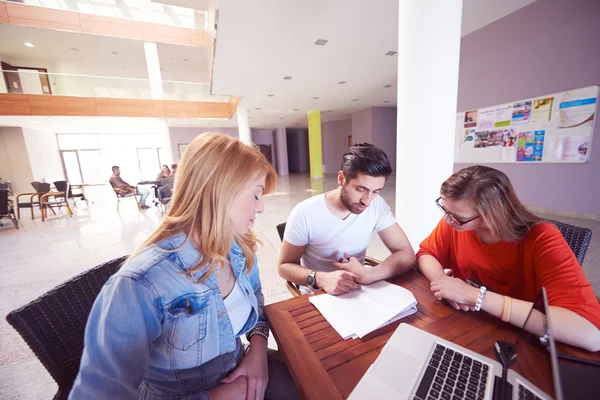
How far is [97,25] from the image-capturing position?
303 inches

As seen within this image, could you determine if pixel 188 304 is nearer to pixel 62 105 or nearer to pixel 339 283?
pixel 339 283

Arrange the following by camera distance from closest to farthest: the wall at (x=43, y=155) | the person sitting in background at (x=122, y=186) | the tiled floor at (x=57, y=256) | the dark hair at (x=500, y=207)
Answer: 1. the dark hair at (x=500, y=207)
2. the tiled floor at (x=57, y=256)
3. the person sitting in background at (x=122, y=186)
4. the wall at (x=43, y=155)

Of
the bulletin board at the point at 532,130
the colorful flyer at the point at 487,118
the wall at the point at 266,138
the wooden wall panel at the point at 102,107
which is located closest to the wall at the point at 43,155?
the wooden wall panel at the point at 102,107

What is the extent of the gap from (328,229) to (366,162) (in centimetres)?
41

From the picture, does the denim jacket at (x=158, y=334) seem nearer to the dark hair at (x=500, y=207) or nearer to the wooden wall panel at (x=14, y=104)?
the dark hair at (x=500, y=207)

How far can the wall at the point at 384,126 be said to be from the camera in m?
11.4

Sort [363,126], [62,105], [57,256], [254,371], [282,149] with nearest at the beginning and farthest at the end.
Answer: [254,371] → [57,256] → [62,105] → [363,126] → [282,149]

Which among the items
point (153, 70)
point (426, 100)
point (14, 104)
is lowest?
point (426, 100)

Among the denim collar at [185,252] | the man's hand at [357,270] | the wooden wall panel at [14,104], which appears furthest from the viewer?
the wooden wall panel at [14,104]

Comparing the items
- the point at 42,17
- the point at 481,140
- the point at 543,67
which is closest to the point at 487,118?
the point at 481,140

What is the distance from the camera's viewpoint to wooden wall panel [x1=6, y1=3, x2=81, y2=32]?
7.08 meters

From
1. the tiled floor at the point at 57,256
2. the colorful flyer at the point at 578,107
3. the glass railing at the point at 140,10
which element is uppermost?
the glass railing at the point at 140,10

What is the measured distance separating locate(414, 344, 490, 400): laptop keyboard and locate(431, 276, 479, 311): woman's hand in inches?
9.1

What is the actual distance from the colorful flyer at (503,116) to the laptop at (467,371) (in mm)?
4978
